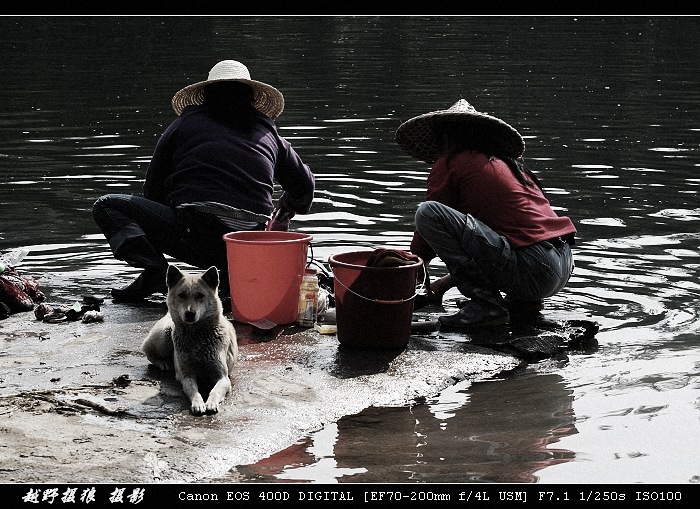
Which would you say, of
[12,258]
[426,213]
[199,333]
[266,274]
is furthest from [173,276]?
[12,258]

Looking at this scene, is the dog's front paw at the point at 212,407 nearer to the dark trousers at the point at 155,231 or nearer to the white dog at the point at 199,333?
the white dog at the point at 199,333

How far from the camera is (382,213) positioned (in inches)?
429

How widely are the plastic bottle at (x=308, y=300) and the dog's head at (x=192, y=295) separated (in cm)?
115

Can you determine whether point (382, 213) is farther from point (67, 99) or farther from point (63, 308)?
point (67, 99)

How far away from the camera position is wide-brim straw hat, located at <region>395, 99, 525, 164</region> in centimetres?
707

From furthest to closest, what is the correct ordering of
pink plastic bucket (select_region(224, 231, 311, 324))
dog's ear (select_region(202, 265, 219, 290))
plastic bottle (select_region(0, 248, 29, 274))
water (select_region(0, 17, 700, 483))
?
plastic bottle (select_region(0, 248, 29, 274)) → pink plastic bucket (select_region(224, 231, 311, 324)) → dog's ear (select_region(202, 265, 219, 290)) → water (select_region(0, 17, 700, 483))

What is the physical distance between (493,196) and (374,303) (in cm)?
121

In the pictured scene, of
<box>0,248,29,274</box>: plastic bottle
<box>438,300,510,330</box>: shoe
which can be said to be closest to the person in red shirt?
<box>438,300,510,330</box>: shoe

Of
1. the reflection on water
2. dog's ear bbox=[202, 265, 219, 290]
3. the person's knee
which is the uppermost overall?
the person's knee

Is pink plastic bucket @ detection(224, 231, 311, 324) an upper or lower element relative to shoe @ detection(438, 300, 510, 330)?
upper

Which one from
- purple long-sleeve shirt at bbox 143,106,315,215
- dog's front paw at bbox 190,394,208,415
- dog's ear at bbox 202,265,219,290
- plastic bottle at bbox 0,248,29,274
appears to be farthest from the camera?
plastic bottle at bbox 0,248,29,274

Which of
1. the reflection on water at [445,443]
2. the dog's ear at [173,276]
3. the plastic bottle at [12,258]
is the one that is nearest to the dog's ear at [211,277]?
the dog's ear at [173,276]

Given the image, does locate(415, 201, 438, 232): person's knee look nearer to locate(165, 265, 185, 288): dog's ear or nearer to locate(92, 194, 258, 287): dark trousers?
locate(92, 194, 258, 287): dark trousers

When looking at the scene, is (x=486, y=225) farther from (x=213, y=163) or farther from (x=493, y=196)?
(x=213, y=163)
